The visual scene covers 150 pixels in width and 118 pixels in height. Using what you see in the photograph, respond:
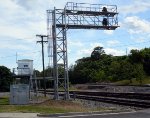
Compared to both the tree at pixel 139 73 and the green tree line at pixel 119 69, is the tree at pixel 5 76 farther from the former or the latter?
the green tree line at pixel 119 69

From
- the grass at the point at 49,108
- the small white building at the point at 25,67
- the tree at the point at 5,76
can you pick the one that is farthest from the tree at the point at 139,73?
the grass at the point at 49,108

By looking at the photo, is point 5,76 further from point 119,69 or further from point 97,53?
point 97,53

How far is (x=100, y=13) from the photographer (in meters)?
39.2

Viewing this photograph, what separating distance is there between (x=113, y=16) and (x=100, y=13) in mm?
1565

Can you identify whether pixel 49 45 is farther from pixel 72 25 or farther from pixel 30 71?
pixel 30 71

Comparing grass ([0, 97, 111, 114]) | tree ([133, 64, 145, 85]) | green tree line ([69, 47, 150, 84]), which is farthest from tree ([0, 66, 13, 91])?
grass ([0, 97, 111, 114])

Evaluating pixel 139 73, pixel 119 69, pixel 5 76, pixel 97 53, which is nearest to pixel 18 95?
pixel 5 76

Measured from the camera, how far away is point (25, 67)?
230 feet

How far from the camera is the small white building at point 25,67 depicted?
69.6 m

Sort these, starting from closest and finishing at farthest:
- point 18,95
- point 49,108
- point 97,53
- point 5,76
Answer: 1. point 49,108
2. point 18,95
3. point 5,76
4. point 97,53

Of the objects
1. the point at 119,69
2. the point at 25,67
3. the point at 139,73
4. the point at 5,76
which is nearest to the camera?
the point at 25,67

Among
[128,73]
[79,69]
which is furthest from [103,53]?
[128,73]

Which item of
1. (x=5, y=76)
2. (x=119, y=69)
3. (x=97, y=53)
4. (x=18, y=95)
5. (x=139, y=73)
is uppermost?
(x=97, y=53)

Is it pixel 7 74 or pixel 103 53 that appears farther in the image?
pixel 103 53
